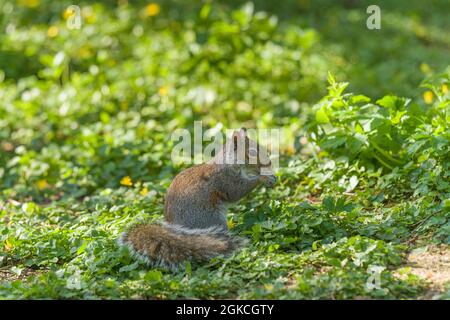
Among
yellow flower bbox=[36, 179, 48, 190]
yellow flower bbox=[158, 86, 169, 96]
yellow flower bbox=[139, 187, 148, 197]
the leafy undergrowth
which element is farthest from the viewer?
yellow flower bbox=[158, 86, 169, 96]

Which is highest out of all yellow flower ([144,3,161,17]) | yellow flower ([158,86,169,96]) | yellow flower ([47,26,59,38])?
yellow flower ([144,3,161,17])

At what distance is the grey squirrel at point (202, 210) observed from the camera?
4.67m

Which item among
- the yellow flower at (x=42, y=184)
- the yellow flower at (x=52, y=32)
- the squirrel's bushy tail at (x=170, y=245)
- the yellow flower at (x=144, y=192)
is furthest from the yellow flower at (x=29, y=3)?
the squirrel's bushy tail at (x=170, y=245)

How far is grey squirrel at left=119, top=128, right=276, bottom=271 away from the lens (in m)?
4.67

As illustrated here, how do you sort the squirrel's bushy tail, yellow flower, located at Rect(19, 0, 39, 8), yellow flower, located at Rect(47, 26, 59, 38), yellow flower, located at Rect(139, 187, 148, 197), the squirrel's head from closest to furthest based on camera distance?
1. the squirrel's bushy tail
2. the squirrel's head
3. yellow flower, located at Rect(139, 187, 148, 197)
4. yellow flower, located at Rect(47, 26, 59, 38)
5. yellow flower, located at Rect(19, 0, 39, 8)

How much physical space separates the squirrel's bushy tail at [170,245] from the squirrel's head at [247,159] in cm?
65

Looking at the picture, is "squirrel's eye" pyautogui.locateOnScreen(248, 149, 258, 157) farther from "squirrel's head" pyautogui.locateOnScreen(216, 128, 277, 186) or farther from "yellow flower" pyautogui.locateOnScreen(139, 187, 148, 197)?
"yellow flower" pyautogui.locateOnScreen(139, 187, 148, 197)

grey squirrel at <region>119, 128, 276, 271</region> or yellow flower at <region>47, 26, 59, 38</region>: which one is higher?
yellow flower at <region>47, 26, 59, 38</region>

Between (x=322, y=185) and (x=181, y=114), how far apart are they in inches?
98.9

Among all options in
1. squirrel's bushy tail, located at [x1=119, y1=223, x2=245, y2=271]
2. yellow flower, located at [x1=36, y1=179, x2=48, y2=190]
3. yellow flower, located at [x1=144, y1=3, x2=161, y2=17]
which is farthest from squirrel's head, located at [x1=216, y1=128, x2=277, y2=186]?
yellow flower, located at [x1=144, y1=3, x2=161, y2=17]

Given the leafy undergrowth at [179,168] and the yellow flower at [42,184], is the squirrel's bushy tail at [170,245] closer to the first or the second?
the leafy undergrowth at [179,168]

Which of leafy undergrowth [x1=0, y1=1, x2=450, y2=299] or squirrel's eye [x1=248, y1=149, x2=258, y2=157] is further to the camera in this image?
squirrel's eye [x1=248, y1=149, x2=258, y2=157]

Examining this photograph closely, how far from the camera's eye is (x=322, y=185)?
595 cm
